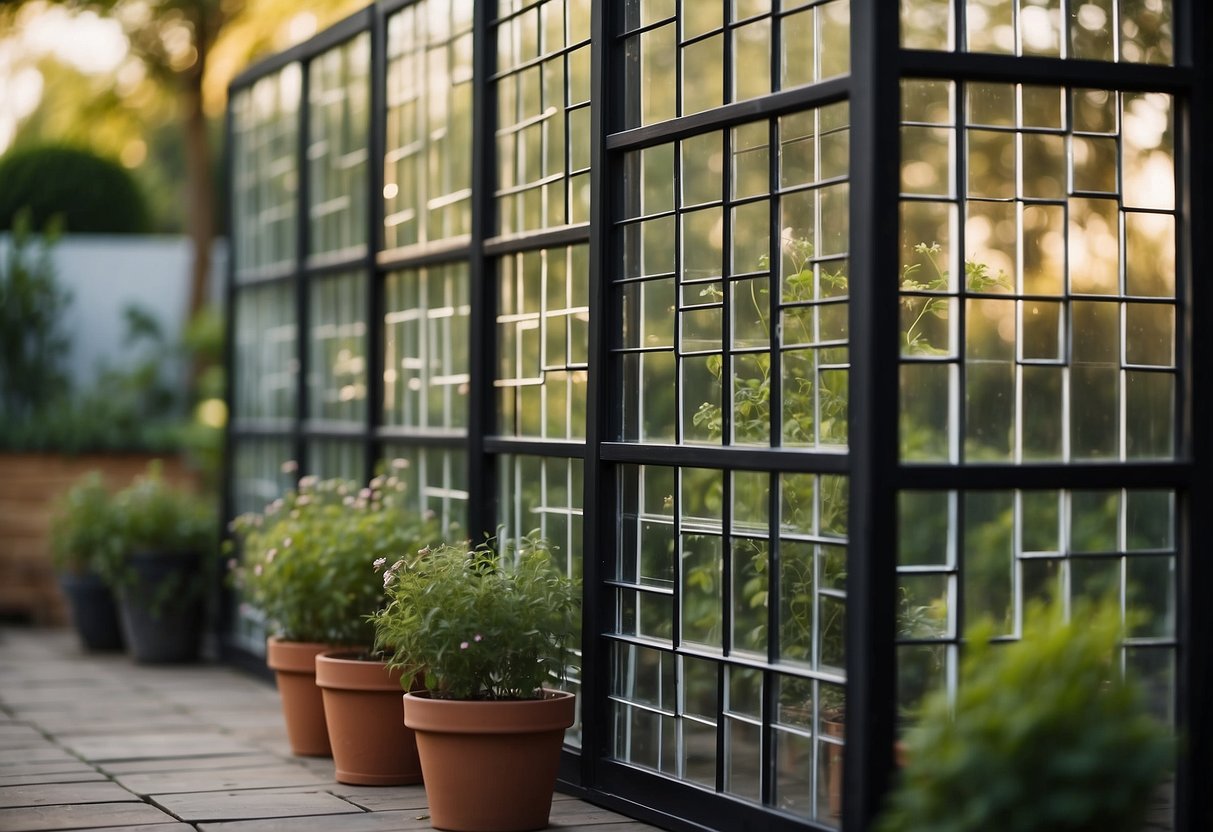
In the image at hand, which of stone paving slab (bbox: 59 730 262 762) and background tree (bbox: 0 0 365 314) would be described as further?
background tree (bbox: 0 0 365 314)

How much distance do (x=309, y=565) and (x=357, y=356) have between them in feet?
5.10

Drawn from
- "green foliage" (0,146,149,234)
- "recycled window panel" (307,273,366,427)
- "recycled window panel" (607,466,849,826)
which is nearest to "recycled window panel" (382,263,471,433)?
"recycled window panel" (307,273,366,427)

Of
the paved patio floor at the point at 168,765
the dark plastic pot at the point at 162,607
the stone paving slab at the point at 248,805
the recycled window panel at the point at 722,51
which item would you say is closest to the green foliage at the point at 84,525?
the dark plastic pot at the point at 162,607

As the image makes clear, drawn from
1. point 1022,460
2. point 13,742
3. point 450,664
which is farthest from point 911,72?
point 13,742

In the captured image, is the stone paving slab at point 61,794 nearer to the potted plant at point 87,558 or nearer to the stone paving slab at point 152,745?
the stone paving slab at point 152,745

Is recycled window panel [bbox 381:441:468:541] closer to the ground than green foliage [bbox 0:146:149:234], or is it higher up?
closer to the ground

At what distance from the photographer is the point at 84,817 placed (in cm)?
505

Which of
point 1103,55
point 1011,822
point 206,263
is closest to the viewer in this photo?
point 1011,822

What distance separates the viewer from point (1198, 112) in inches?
173

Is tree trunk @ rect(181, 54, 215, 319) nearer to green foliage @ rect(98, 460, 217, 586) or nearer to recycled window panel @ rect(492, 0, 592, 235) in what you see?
green foliage @ rect(98, 460, 217, 586)

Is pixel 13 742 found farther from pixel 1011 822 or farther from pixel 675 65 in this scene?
pixel 1011 822

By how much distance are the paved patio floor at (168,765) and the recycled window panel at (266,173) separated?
7.08 ft

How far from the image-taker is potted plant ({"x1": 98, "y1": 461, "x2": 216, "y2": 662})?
8609 millimetres

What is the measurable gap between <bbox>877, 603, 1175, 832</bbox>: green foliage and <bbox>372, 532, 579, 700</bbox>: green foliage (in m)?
1.68
